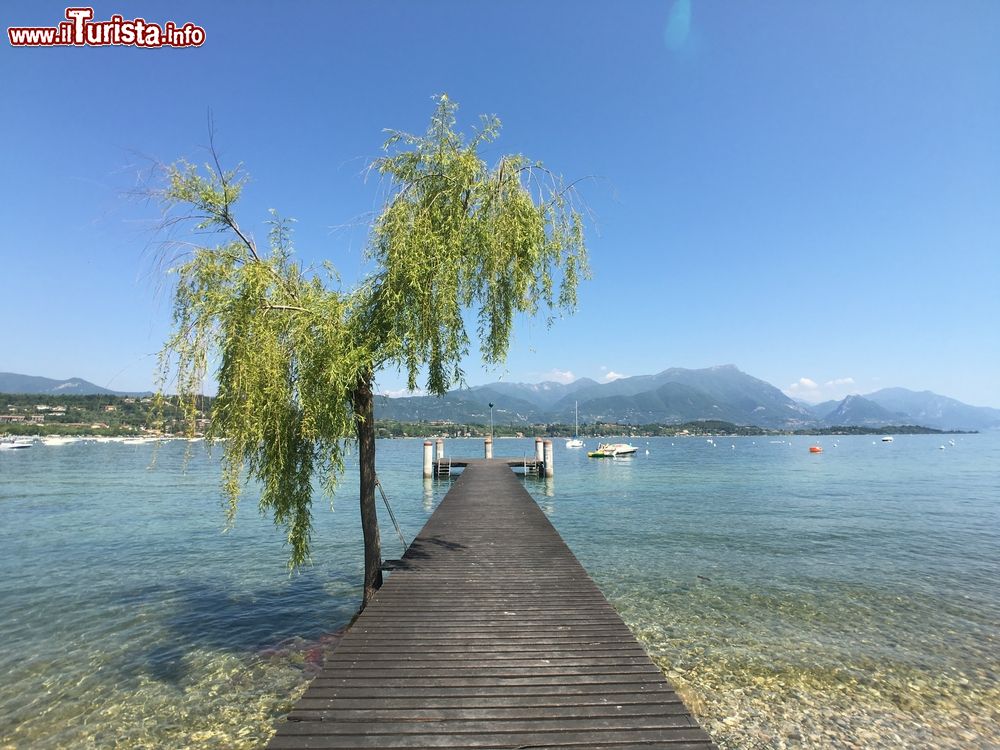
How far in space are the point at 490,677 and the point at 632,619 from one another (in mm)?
6707

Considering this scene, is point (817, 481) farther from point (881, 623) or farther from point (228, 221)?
point (228, 221)

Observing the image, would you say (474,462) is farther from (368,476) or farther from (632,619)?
(368,476)

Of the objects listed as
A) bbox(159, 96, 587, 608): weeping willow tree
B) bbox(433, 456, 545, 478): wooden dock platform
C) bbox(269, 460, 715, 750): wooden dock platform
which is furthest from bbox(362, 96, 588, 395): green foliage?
bbox(433, 456, 545, 478): wooden dock platform

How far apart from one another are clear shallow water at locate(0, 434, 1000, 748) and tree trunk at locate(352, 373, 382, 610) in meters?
1.63

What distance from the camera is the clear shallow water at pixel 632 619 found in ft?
24.6

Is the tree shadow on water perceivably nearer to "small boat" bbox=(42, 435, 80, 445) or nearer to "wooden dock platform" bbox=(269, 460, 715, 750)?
"wooden dock platform" bbox=(269, 460, 715, 750)

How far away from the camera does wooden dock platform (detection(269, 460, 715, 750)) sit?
15.1 ft

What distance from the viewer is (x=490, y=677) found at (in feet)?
18.8

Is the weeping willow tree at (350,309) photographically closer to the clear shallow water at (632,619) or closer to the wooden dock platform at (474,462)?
the clear shallow water at (632,619)

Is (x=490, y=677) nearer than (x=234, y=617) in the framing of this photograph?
Yes

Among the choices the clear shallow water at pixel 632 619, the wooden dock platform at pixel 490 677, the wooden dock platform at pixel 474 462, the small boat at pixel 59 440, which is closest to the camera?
the wooden dock platform at pixel 490 677

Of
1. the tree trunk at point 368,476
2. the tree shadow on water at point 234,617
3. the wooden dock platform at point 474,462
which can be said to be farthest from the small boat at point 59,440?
the tree trunk at point 368,476

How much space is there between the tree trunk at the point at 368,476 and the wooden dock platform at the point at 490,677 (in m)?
0.56

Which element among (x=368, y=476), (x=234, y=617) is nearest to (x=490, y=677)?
(x=368, y=476)
